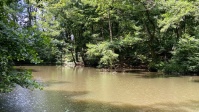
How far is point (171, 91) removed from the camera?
40.7 ft

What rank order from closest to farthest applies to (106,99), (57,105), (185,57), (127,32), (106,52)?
(57,105), (106,99), (185,57), (106,52), (127,32)

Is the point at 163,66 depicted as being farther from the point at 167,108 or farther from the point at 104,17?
the point at 167,108

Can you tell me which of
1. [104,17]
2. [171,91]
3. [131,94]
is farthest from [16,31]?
[104,17]

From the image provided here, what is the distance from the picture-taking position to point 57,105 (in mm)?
9047

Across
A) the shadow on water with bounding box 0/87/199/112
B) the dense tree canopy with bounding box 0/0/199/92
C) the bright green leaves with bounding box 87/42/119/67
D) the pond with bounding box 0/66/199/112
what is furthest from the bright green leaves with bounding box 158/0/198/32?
the shadow on water with bounding box 0/87/199/112

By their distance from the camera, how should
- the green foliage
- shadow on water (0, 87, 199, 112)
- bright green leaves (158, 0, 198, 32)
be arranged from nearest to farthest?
shadow on water (0, 87, 199, 112), bright green leaves (158, 0, 198, 32), the green foliage

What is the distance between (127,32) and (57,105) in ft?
53.6

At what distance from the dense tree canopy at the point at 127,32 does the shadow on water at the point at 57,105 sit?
508 cm

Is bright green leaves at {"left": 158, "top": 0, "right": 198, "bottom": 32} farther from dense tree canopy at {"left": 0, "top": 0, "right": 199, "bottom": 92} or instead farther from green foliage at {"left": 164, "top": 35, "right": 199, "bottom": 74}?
green foliage at {"left": 164, "top": 35, "right": 199, "bottom": 74}

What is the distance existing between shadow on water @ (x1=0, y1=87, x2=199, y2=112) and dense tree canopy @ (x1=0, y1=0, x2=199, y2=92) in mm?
5085

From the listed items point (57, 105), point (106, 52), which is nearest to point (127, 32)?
point (106, 52)

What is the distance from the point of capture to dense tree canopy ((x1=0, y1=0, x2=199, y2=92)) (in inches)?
754

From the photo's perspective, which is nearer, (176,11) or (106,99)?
(106,99)

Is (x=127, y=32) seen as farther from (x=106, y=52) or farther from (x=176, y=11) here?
(x=176, y=11)
